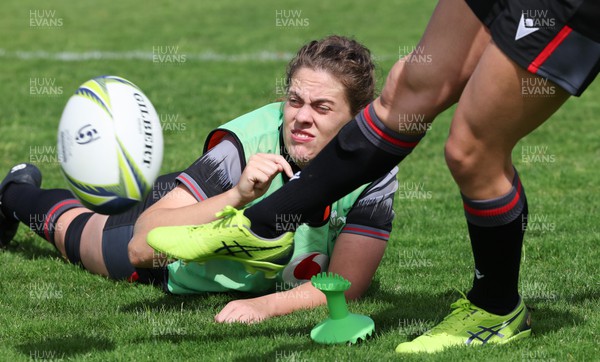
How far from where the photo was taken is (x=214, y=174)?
4418 mm

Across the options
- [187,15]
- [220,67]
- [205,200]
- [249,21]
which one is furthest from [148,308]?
[187,15]

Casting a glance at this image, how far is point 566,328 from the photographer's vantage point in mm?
3936

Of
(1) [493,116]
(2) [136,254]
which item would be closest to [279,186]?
(2) [136,254]

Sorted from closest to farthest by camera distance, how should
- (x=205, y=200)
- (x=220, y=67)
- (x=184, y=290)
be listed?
(x=205, y=200), (x=184, y=290), (x=220, y=67)

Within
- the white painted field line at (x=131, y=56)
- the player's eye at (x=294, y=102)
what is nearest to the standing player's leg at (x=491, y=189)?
the player's eye at (x=294, y=102)

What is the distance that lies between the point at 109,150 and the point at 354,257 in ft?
4.33

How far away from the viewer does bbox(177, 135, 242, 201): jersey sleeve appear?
4.41m

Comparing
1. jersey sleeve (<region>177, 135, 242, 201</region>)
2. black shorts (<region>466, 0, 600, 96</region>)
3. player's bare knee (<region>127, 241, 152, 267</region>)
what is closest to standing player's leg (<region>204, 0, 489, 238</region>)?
black shorts (<region>466, 0, 600, 96</region>)

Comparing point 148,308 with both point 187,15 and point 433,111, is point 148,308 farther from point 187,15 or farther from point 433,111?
point 187,15

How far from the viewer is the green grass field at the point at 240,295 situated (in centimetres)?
382

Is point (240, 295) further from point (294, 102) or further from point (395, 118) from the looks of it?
point (395, 118)

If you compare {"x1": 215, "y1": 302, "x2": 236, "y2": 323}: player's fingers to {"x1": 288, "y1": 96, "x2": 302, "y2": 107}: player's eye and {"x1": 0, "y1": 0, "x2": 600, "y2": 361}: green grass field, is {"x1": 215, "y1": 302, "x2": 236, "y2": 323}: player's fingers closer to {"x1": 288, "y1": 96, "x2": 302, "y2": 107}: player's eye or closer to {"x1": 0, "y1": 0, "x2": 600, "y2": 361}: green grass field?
{"x1": 0, "y1": 0, "x2": 600, "y2": 361}: green grass field

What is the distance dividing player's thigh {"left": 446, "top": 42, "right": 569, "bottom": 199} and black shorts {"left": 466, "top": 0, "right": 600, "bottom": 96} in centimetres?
5

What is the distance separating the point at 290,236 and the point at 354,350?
0.52 metres
